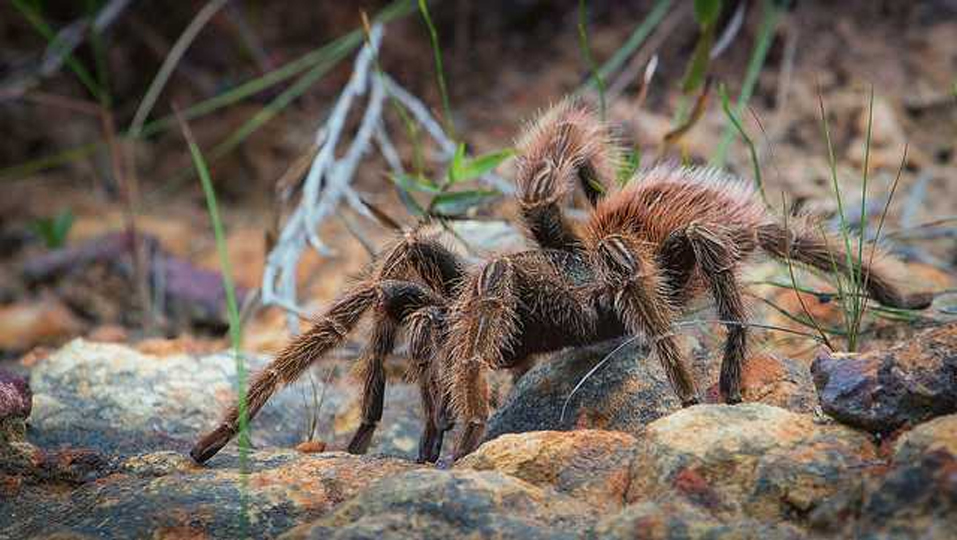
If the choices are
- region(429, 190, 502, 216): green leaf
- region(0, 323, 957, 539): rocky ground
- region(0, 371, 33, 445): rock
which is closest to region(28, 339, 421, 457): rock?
region(0, 323, 957, 539): rocky ground

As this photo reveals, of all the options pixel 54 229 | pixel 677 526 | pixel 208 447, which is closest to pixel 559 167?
pixel 208 447

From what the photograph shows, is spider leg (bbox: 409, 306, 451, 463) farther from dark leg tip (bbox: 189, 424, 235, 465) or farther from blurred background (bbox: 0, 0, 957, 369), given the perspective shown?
blurred background (bbox: 0, 0, 957, 369)

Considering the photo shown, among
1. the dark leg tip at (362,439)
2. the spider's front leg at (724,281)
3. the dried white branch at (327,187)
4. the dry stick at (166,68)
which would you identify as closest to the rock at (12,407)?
the dark leg tip at (362,439)

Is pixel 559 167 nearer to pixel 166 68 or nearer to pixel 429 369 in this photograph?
pixel 429 369

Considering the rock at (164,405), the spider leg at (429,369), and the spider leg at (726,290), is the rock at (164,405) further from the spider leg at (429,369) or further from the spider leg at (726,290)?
the spider leg at (726,290)

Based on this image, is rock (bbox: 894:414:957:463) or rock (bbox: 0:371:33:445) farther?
rock (bbox: 0:371:33:445)

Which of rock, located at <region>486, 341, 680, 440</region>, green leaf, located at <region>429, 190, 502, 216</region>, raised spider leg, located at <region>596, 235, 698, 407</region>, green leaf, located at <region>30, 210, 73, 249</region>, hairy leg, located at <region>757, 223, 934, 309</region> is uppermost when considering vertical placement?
green leaf, located at <region>30, 210, 73, 249</region>
